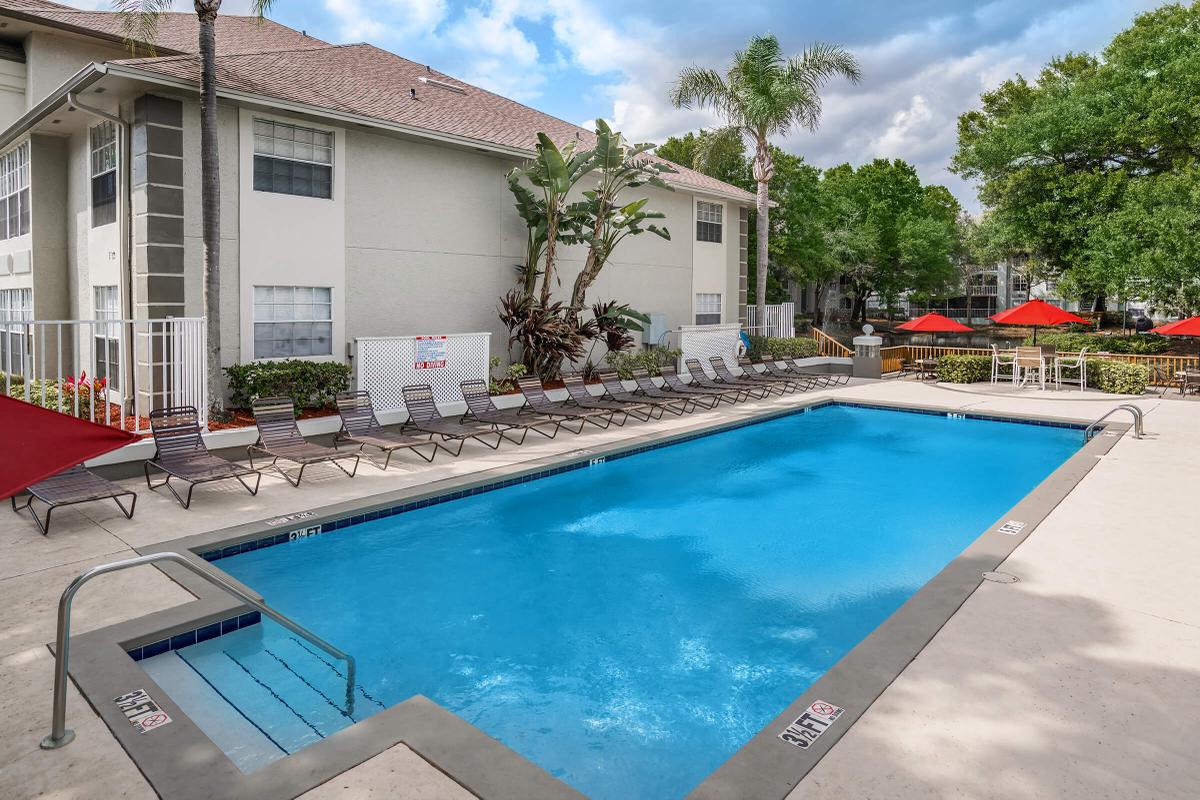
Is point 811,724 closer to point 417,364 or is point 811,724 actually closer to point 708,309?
point 417,364

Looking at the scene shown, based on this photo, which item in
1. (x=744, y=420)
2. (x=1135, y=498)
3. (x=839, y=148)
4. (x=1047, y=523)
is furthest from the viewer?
(x=839, y=148)

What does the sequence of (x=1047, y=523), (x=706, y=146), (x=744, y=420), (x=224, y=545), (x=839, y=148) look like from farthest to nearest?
(x=839, y=148)
(x=706, y=146)
(x=744, y=420)
(x=1047, y=523)
(x=224, y=545)

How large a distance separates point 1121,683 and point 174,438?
1003cm

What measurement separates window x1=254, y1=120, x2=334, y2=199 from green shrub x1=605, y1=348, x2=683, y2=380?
7.68 metres

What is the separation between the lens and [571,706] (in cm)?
513

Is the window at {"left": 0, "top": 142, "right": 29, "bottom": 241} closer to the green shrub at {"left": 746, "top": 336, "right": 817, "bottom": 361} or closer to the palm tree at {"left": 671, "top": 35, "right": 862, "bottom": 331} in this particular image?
the palm tree at {"left": 671, "top": 35, "right": 862, "bottom": 331}

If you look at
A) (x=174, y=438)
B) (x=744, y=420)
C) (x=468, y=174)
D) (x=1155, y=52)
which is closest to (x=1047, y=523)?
(x=744, y=420)

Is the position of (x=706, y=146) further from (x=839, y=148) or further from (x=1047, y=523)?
(x=839, y=148)

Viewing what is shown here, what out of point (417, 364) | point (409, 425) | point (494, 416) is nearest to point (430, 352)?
point (417, 364)

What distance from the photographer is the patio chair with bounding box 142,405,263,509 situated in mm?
8828

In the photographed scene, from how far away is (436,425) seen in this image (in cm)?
1244

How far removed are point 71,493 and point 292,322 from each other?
19.4 feet

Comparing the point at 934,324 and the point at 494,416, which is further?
the point at 934,324

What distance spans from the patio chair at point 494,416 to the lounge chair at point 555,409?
214 mm
